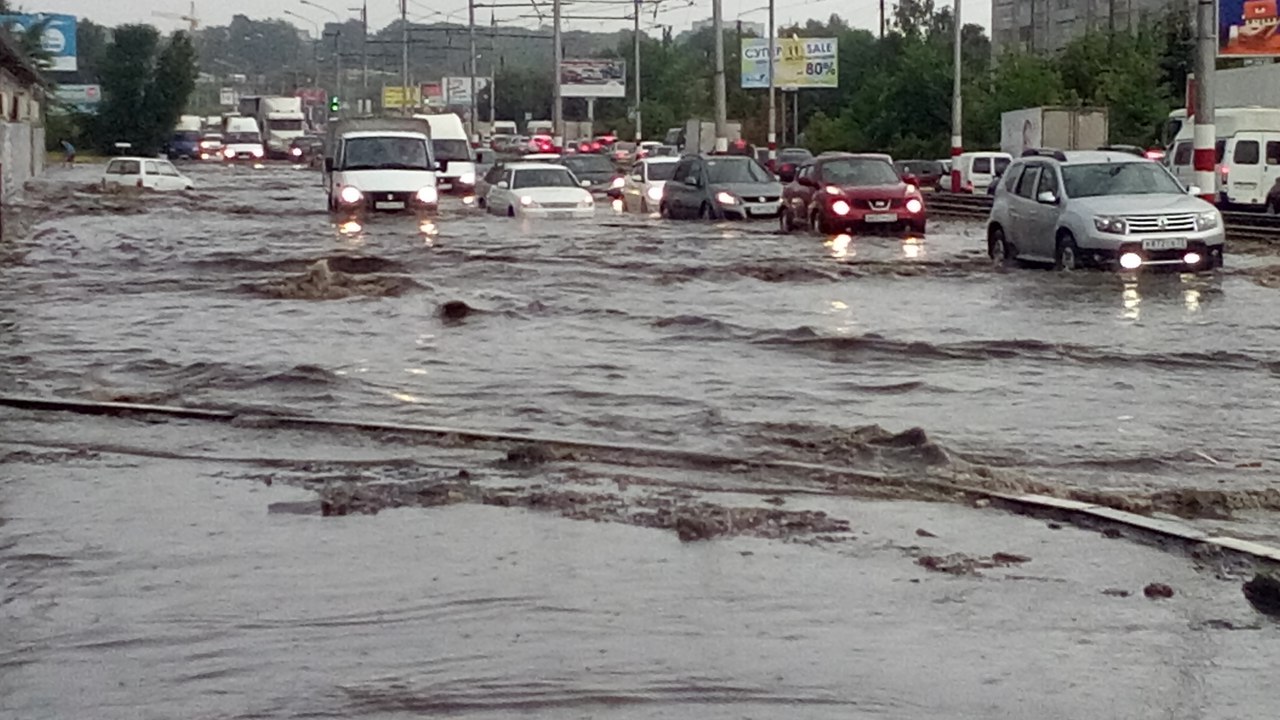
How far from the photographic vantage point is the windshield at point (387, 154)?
37.8 m

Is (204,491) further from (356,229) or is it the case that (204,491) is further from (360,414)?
(356,229)

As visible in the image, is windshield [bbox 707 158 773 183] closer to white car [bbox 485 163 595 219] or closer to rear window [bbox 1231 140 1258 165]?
white car [bbox 485 163 595 219]

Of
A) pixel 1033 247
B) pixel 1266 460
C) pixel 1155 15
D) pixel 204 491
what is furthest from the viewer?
pixel 1155 15

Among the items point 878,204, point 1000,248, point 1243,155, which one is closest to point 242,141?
point 1243,155

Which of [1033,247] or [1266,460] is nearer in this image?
[1266,460]

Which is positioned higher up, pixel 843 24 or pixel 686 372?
pixel 843 24

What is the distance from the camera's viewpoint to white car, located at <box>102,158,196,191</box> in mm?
56875

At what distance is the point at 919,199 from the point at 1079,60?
3968cm

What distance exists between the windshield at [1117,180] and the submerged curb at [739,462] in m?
13.4

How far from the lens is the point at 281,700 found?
6121mm

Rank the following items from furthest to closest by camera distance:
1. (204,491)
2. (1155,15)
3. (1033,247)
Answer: (1155,15)
(1033,247)
(204,491)

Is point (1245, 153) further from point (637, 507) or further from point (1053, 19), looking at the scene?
point (1053, 19)

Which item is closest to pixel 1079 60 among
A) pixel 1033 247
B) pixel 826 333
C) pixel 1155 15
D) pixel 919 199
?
pixel 1155 15

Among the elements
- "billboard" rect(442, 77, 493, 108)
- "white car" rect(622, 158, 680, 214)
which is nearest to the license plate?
"white car" rect(622, 158, 680, 214)
